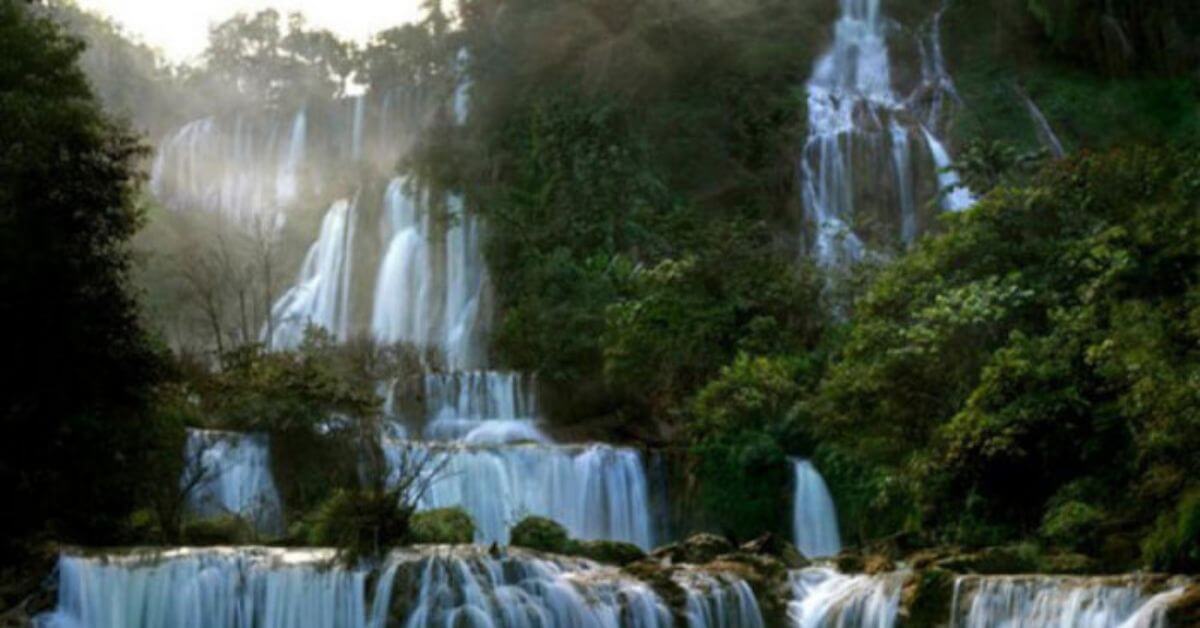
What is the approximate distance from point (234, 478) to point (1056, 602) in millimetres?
14128

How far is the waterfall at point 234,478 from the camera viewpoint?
78.4 feet

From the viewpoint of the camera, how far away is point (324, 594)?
1736 centimetres

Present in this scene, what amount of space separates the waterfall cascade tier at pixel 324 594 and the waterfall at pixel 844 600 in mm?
1686

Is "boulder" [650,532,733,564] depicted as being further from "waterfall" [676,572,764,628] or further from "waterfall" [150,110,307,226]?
"waterfall" [150,110,307,226]

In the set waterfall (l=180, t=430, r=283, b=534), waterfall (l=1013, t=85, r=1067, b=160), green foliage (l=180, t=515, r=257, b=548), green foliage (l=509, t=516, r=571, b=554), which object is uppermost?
waterfall (l=1013, t=85, r=1067, b=160)

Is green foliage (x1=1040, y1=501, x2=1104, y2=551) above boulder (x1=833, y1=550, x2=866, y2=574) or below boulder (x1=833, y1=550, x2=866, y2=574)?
above

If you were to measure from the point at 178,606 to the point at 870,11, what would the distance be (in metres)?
35.5

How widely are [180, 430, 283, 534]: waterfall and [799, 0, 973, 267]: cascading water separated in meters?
15.6

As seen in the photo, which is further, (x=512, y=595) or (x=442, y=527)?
(x=442, y=527)

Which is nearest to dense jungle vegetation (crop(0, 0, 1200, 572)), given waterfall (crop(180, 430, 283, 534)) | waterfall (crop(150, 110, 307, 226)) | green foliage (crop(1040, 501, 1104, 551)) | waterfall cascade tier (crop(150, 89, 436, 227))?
green foliage (crop(1040, 501, 1104, 551))

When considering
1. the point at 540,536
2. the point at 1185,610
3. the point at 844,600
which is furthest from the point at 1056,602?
the point at 540,536

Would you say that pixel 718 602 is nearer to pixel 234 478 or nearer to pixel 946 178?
pixel 234 478

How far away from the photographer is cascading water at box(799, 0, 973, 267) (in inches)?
1512

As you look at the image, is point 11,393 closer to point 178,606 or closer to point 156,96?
point 178,606
